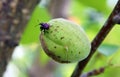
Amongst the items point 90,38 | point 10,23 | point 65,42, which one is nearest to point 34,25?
point 10,23

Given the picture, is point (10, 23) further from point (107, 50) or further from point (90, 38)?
point (90, 38)

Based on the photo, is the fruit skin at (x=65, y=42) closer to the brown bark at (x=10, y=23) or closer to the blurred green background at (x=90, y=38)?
the blurred green background at (x=90, y=38)

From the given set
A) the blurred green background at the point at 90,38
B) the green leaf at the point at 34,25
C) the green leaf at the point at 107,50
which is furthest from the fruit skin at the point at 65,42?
the green leaf at the point at 34,25

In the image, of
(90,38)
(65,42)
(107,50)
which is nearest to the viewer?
(65,42)

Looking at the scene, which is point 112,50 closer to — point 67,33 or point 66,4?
point 67,33

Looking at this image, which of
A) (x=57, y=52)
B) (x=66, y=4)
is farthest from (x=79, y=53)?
(x=66, y=4)

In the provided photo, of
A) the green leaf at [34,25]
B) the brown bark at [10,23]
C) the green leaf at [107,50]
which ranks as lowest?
the green leaf at [107,50]
